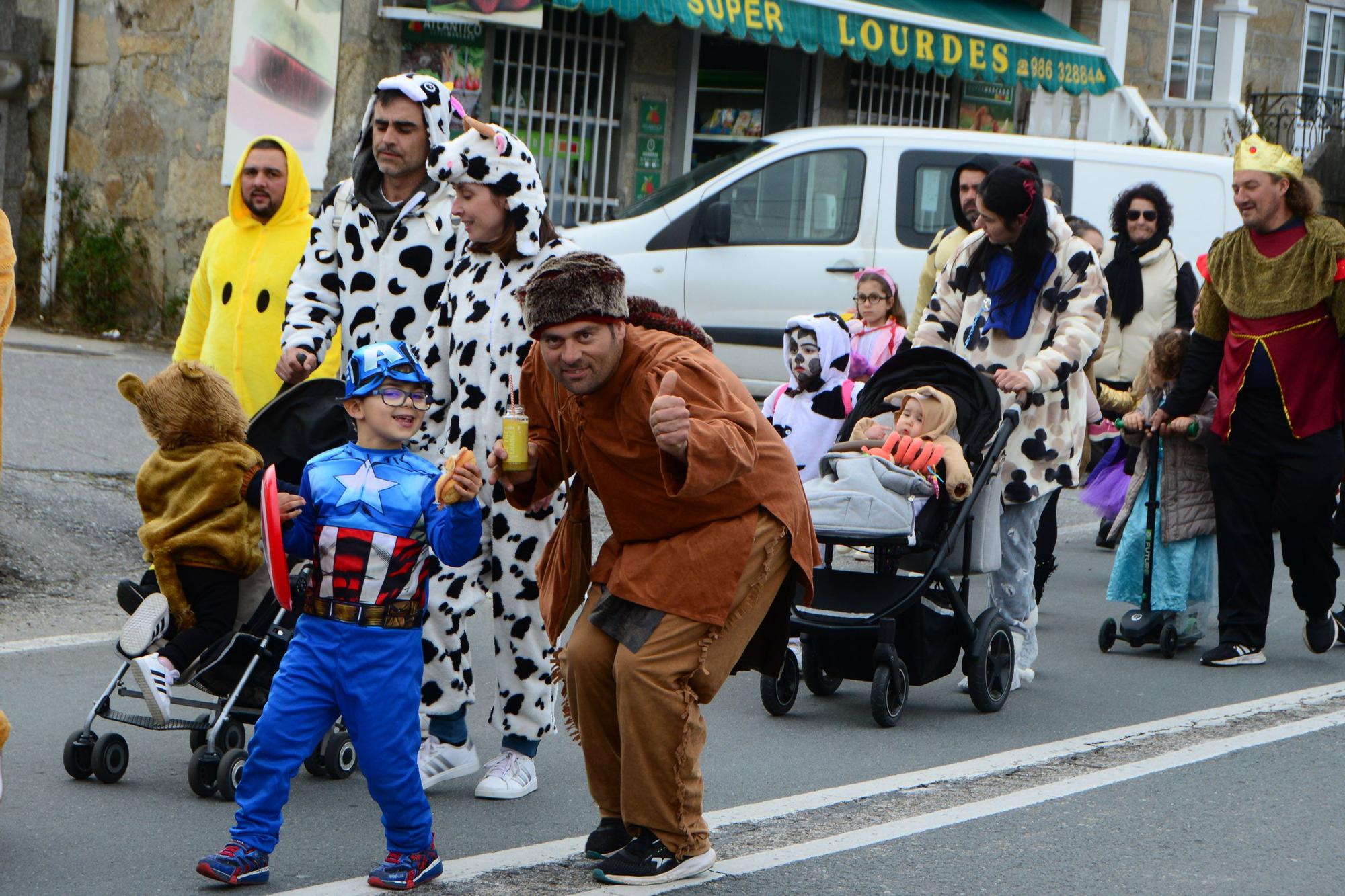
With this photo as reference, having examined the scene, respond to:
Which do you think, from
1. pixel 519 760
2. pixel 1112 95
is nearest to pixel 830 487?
pixel 519 760

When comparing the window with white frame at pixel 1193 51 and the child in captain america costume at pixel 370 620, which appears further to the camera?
the window with white frame at pixel 1193 51

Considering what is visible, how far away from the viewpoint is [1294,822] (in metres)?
5.20

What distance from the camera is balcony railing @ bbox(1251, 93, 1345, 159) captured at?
75.3 feet

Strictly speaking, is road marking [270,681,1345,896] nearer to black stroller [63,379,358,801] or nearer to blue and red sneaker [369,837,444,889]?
blue and red sneaker [369,837,444,889]

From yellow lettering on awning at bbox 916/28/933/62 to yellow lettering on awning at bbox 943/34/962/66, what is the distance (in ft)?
0.69

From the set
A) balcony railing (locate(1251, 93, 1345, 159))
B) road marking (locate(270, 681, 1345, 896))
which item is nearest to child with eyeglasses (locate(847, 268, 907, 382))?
road marking (locate(270, 681, 1345, 896))

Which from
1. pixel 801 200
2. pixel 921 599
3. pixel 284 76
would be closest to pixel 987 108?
pixel 801 200

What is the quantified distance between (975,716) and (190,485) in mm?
3004

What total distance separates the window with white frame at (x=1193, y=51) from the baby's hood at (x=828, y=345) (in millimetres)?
16985

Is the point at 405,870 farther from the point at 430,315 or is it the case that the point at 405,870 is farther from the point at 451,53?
the point at 451,53

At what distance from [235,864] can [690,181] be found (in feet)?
29.9

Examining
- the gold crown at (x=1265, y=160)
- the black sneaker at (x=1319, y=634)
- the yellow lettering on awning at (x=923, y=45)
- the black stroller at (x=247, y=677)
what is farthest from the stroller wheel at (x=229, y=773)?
the yellow lettering on awning at (x=923, y=45)

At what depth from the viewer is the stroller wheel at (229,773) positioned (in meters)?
4.91

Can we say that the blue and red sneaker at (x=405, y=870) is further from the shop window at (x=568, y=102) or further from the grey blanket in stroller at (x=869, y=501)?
the shop window at (x=568, y=102)
